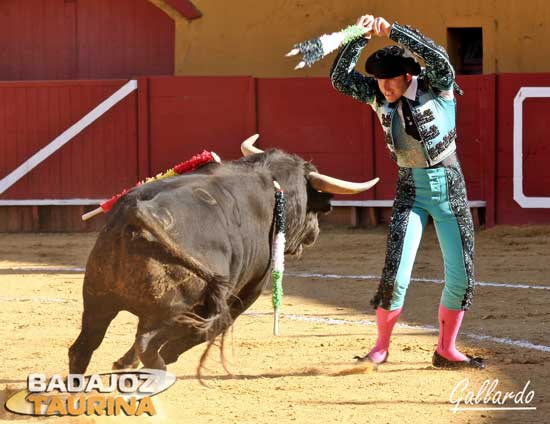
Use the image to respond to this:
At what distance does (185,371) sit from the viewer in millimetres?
4473

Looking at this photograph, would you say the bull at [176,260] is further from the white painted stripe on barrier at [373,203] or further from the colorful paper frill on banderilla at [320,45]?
the white painted stripe on barrier at [373,203]

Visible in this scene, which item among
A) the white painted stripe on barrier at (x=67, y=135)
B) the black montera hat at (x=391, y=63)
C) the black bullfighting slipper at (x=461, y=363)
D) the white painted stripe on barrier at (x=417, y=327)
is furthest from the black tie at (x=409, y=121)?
the white painted stripe on barrier at (x=67, y=135)

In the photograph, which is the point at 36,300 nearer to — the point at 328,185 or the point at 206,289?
the point at 328,185

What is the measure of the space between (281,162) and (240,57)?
6.55 meters

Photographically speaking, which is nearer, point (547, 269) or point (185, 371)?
point (185, 371)

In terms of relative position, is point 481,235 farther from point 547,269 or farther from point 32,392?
point 32,392

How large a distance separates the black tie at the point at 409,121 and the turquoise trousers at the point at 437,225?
14 centimetres

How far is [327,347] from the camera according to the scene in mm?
4930

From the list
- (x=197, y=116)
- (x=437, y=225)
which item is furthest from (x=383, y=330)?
(x=197, y=116)

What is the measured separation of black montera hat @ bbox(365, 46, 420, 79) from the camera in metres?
4.10

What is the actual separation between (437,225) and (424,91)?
19.4 inches

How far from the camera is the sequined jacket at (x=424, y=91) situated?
4.08 meters

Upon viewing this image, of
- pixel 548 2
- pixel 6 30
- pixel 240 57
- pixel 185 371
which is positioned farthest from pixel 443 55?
pixel 6 30

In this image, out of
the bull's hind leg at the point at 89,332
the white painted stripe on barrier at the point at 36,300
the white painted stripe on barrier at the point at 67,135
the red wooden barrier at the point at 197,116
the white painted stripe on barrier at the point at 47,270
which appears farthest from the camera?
the white painted stripe on barrier at the point at 67,135
